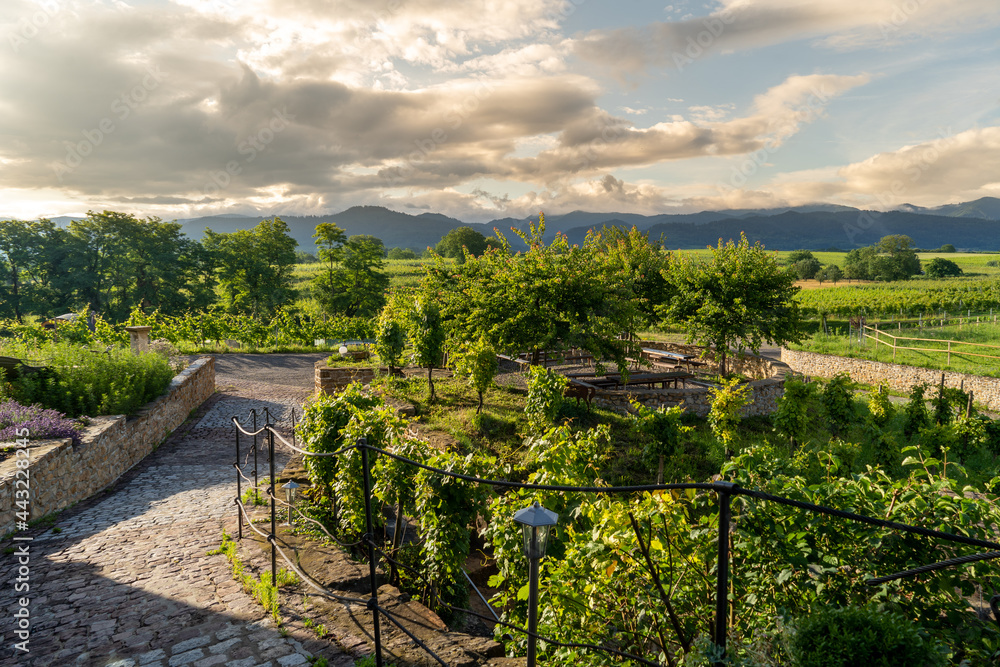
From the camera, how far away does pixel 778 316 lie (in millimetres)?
16562

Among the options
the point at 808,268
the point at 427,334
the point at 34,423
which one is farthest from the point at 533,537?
the point at 808,268

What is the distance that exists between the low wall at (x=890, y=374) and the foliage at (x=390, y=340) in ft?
50.7

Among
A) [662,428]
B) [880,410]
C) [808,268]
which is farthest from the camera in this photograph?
[808,268]

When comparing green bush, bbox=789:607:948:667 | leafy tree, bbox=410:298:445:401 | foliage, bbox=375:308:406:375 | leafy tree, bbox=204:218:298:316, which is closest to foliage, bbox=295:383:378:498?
green bush, bbox=789:607:948:667

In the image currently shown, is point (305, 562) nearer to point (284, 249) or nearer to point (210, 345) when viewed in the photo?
point (210, 345)

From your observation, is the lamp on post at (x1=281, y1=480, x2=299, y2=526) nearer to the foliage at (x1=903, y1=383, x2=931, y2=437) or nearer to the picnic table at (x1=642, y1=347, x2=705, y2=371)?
the picnic table at (x1=642, y1=347, x2=705, y2=371)

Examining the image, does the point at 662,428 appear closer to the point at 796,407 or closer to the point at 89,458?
the point at 796,407

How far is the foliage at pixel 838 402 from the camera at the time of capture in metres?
13.1

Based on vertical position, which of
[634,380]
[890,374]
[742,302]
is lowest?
[890,374]

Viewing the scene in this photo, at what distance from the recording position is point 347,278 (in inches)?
1631

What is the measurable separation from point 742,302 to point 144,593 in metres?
16.6

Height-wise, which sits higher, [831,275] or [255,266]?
[255,266]

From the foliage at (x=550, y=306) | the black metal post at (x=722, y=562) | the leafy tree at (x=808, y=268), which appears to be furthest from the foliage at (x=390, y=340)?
the leafy tree at (x=808, y=268)

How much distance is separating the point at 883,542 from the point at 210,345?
93.7 feet
